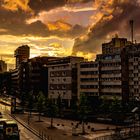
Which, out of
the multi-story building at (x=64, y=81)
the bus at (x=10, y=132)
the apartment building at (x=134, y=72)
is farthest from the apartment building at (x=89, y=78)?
the bus at (x=10, y=132)

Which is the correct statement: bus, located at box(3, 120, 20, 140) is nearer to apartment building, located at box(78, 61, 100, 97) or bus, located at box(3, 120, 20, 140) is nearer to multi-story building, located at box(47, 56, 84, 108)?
apartment building, located at box(78, 61, 100, 97)

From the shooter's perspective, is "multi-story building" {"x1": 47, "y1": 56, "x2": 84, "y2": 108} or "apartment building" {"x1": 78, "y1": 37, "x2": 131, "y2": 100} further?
"multi-story building" {"x1": 47, "y1": 56, "x2": 84, "y2": 108}

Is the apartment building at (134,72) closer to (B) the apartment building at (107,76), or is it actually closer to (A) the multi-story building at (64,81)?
(B) the apartment building at (107,76)

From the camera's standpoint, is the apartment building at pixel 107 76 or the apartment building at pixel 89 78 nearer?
the apartment building at pixel 107 76

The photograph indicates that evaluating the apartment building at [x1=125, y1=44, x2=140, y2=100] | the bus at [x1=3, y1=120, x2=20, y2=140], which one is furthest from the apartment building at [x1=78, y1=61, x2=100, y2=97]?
the bus at [x1=3, y1=120, x2=20, y2=140]

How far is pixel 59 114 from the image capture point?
128m

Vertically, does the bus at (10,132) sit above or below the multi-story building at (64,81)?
below

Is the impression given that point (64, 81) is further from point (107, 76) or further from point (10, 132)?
point (10, 132)

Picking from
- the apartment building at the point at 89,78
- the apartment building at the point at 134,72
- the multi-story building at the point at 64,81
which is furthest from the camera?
the multi-story building at the point at 64,81

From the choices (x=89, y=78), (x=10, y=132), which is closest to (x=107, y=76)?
A: (x=89, y=78)

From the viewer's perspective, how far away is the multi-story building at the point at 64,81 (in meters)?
166

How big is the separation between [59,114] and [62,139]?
5319cm

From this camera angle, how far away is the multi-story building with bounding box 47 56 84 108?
166000 millimetres

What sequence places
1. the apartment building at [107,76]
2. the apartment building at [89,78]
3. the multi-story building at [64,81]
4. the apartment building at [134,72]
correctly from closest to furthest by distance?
the apartment building at [134,72]
the apartment building at [107,76]
the apartment building at [89,78]
the multi-story building at [64,81]
